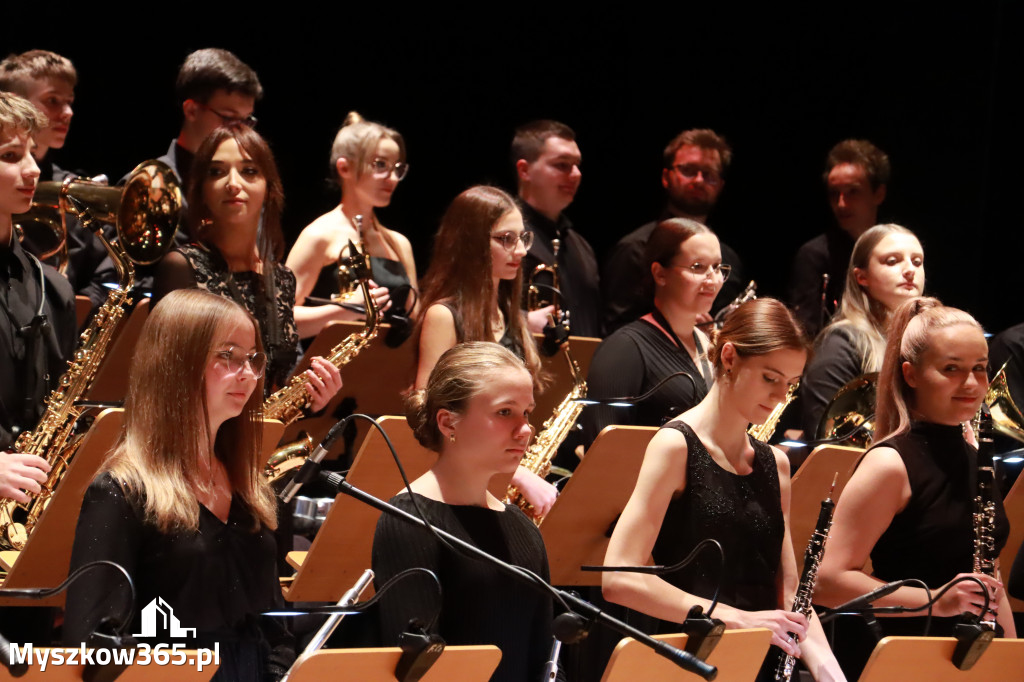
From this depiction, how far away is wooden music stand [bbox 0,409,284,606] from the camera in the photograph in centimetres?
238

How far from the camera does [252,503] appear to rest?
7.15 feet

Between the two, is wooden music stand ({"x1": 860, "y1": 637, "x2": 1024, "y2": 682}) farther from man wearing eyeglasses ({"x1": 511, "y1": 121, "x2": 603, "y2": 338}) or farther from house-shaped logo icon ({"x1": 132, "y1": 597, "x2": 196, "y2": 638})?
man wearing eyeglasses ({"x1": 511, "y1": 121, "x2": 603, "y2": 338})

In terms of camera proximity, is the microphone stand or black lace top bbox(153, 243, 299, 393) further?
black lace top bbox(153, 243, 299, 393)

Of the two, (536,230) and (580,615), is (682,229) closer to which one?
(536,230)

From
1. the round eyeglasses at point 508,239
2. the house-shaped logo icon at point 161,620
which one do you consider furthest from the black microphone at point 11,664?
the round eyeglasses at point 508,239

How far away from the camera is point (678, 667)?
185 cm

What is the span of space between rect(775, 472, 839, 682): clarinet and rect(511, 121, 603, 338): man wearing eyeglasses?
2074 millimetres

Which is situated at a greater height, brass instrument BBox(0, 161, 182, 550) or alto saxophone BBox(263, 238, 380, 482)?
brass instrument BBox(0, 161, 182, 550)

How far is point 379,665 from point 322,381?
4.90 feet

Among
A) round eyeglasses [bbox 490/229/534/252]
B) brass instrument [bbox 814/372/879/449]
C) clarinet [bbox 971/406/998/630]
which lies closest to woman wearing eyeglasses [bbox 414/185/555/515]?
round eyeglasses [bbox 490/229/534/252]

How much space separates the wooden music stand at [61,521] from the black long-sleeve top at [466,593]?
0.61 m

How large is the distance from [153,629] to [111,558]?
13cm

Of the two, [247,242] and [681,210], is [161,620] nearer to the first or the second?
→ [247,242]

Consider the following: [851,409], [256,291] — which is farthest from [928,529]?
[256,291]
